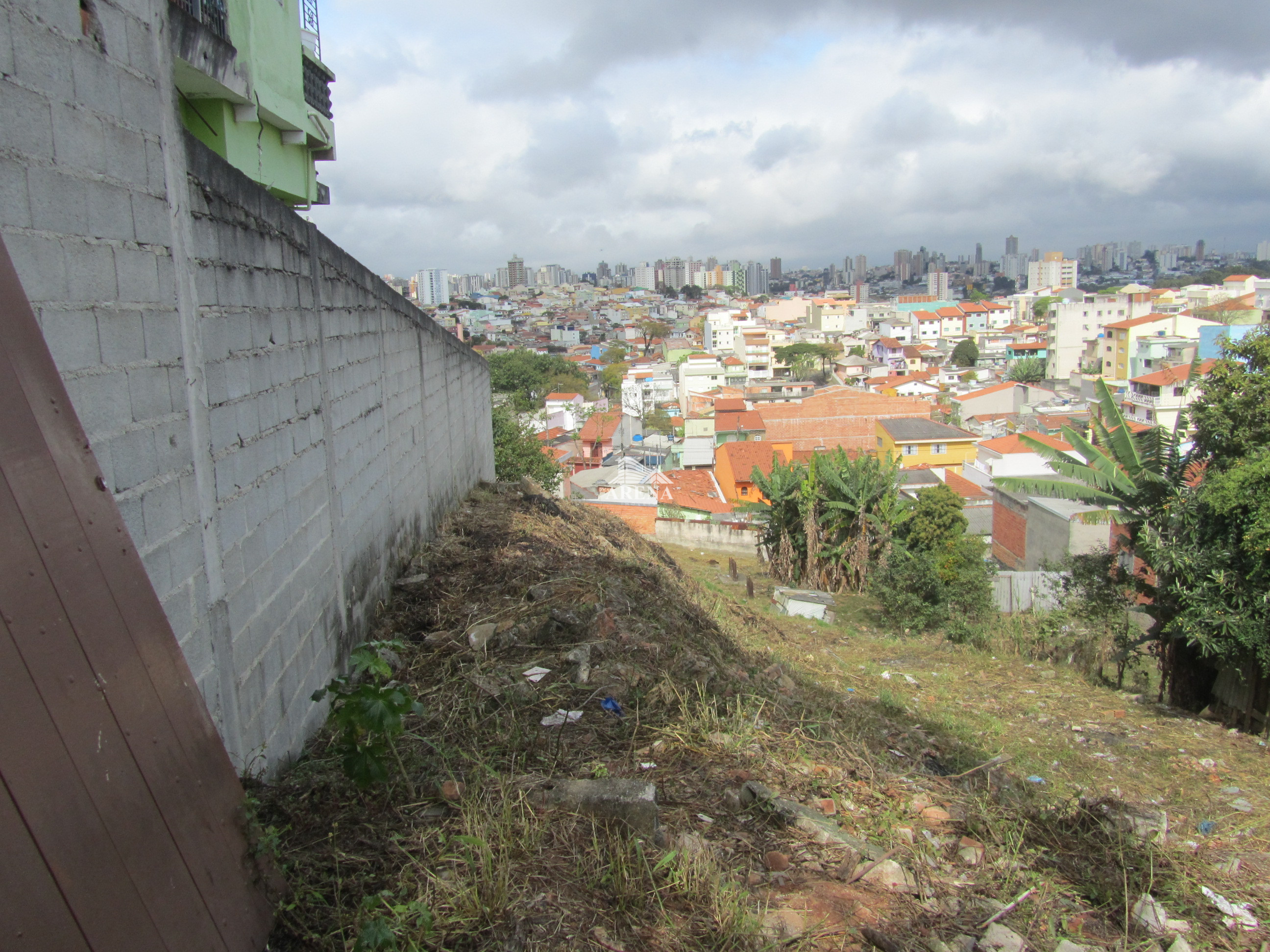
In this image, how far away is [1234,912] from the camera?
3.25 metres

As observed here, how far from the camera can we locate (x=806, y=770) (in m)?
3.80

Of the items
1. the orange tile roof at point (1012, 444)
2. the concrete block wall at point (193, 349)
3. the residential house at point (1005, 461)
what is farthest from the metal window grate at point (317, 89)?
the orange tile roof at point (1012, 444)

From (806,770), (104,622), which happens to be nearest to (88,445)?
(104,622)

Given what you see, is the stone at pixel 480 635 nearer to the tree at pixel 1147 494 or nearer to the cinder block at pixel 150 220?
the cinder block at pixel 150 220

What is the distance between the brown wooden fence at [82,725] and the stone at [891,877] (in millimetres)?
2090

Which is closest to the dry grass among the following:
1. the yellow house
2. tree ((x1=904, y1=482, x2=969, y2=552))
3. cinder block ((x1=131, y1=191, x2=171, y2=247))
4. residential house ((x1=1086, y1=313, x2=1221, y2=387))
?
cinder block ((x1=131, y1=191, x2=171, y2=247))

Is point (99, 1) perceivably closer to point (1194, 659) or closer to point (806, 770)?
point (806, 770)

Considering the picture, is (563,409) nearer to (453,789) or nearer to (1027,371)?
(1027,371)

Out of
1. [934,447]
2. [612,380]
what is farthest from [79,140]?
[612,380]

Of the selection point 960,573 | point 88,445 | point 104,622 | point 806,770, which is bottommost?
point 960,573

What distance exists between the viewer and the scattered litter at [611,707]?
4.02 meters

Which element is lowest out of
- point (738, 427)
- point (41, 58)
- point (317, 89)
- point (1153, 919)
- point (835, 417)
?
point (738, 427)

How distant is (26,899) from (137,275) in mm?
1603

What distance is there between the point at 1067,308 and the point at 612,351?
4451 centimetres
